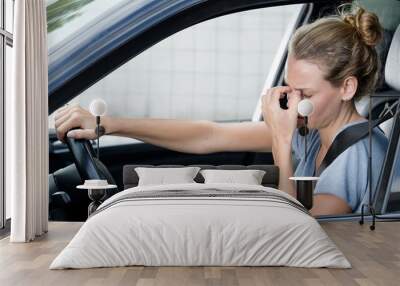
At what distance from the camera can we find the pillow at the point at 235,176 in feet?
23.0

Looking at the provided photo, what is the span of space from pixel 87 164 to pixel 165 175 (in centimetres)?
106

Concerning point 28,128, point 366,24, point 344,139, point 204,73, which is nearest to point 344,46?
point 366,24

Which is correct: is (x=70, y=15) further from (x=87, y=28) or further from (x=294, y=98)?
(x=294, y=98)

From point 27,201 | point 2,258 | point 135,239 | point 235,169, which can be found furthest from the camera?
point 235,169

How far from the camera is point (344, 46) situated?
7402 millimetres

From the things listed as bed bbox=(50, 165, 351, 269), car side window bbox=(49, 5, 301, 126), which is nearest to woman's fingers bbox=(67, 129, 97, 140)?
car side window bbox=(49, 5, 301, 126)

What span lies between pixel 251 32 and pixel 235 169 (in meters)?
1.71

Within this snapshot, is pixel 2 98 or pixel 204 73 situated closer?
pixel 2 98

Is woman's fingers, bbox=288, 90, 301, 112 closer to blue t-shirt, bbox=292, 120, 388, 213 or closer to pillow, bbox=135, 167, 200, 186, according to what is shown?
blue t-shirt, bbox=292, 120, 388, 213

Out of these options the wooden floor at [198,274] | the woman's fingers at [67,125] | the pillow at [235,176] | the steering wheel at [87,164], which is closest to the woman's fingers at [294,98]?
the pillow at [235,176]

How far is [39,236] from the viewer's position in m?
6.34

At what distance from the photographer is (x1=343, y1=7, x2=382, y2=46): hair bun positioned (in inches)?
296

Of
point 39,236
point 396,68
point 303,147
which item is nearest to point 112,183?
point 39,236

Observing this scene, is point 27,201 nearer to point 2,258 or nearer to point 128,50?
point 2,258
